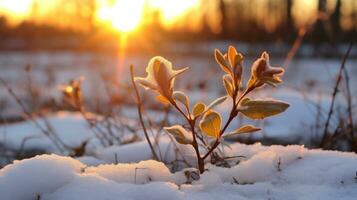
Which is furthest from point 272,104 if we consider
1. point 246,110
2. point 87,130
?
point 87,130

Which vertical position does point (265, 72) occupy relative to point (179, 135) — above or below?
above

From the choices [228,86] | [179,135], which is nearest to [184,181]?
[179,135]

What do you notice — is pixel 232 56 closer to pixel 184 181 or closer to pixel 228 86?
pixel 228 86

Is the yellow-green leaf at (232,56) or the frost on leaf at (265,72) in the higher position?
the yellow-green leaf at (232,56)

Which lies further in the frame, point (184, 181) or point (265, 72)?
point (184, 181)

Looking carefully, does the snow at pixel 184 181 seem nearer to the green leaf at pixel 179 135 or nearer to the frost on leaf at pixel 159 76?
the green leaf at pixel 179 135

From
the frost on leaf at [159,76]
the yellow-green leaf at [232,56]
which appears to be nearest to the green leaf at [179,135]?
the frost on leaf at [159,76]
